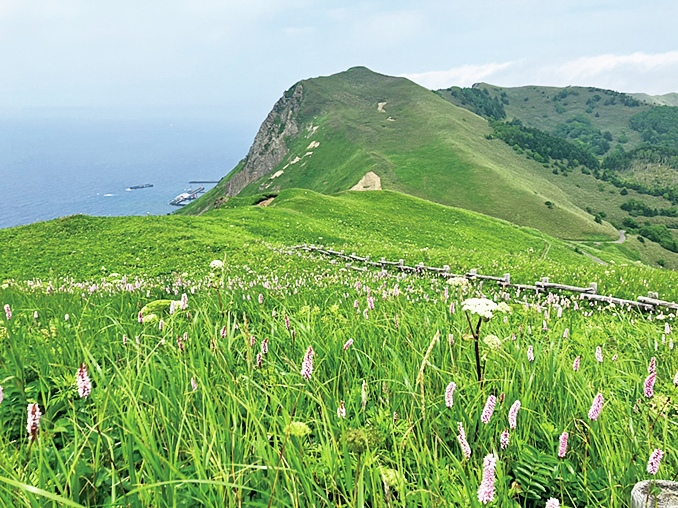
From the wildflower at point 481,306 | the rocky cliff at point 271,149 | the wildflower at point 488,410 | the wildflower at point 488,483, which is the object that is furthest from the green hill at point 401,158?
the wildflower at point 488,483

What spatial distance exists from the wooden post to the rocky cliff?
18163cm

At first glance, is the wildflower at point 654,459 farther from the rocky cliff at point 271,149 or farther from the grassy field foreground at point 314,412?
the rocky cliff at point 271,149

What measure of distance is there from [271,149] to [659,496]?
194m

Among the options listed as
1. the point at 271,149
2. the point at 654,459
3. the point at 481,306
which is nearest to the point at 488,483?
the point at 654,459

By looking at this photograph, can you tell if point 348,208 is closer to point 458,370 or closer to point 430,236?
point 430,236

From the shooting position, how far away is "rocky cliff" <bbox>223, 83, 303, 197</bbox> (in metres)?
180

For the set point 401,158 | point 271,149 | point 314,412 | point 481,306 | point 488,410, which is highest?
point 271,149

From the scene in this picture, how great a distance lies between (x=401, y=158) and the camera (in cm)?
12006

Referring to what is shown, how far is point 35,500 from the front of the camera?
157cm

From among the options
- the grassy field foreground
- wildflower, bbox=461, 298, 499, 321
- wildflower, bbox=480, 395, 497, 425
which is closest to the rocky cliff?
the grassy field foreground

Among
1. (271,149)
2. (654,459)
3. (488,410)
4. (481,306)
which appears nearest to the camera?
(654,459)

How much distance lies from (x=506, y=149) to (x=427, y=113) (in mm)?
38068

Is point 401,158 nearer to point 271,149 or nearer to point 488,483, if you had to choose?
point 271,149

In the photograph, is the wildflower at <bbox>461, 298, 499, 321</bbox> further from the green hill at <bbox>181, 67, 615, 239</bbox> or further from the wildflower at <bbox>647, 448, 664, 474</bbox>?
the green hill at <bbox>181, 67, 615, 239</bbox>
